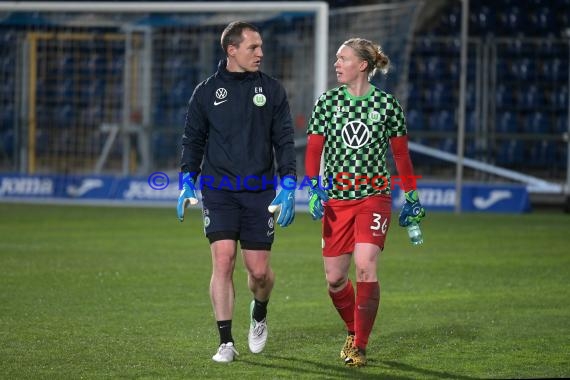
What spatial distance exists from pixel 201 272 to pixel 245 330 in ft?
11.2

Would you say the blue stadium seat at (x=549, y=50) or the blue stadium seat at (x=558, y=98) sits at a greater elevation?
the blue stadium seat at (x=549, y=50)

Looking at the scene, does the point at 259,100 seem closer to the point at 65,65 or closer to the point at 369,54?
the point at 369,54

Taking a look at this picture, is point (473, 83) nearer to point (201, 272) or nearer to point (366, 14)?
point (366, 14)

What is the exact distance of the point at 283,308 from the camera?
9.44 meters

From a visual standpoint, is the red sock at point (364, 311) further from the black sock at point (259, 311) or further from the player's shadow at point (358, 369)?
the black sock at point (259, 311)

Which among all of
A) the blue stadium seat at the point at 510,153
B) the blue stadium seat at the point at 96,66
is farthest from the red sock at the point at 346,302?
the blue stadium seat at the point at 96,66

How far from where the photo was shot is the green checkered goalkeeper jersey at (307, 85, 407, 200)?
7109mm

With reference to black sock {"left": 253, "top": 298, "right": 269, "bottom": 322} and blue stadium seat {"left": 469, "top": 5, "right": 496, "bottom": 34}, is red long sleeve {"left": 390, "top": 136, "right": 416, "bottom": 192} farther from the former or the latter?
blue stadium seat {"left": 469, "top": 5, "right": 496, "bottom": 34}

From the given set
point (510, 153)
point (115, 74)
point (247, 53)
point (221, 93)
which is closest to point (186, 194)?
point (221, 93)

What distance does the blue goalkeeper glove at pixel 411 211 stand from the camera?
738 centimetres

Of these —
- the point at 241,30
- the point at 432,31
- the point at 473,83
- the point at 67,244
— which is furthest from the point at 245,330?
the point at 432,31

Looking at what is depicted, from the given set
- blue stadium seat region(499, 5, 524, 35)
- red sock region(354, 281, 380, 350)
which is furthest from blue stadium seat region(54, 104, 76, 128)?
red sock region(354, 281, 380, 350)

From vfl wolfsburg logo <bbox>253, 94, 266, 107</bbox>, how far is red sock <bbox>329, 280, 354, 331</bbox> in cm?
125

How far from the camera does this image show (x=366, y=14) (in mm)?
20641
